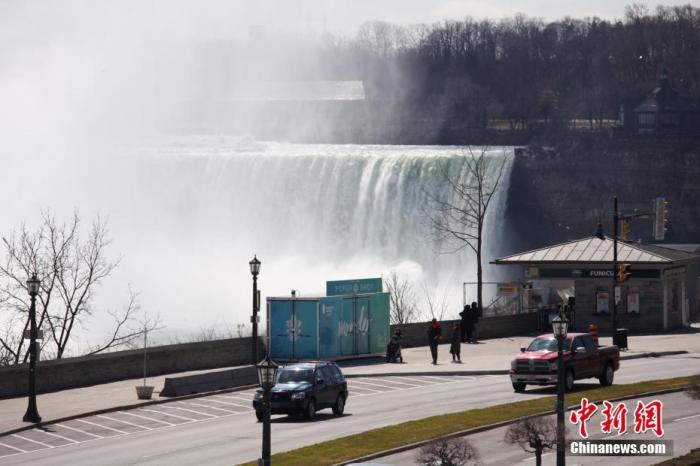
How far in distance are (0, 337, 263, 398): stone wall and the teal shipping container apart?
1.09 m

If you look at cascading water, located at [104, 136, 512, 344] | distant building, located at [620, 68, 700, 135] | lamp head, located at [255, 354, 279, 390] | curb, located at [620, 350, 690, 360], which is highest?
distant building, located at [620, 68, 700, 135]

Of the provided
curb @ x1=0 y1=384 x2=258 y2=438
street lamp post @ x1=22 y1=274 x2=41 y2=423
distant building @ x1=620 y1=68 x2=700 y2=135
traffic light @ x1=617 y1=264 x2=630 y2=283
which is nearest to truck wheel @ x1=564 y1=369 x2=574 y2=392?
curb @ x1=0 y1=384 x2=258 y2=438

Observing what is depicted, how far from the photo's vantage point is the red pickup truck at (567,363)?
152ft

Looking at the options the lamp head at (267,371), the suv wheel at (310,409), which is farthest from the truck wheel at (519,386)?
the lamp head at (267,371)

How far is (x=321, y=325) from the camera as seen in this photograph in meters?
58.3

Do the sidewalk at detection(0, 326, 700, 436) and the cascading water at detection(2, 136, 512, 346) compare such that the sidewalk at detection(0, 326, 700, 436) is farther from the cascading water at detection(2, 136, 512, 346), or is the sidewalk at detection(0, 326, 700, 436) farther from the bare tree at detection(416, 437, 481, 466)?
the cascading water at detection(2, 136, 512, 346)

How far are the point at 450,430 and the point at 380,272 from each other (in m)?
85.6

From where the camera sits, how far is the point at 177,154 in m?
153

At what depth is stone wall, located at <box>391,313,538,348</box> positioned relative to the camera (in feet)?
218

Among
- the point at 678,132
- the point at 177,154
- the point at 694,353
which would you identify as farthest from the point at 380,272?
the point at 694,353

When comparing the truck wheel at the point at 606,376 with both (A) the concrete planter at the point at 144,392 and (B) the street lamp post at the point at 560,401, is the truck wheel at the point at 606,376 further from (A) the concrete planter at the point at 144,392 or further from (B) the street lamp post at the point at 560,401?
(A) the concrete planter at the point at 144,392

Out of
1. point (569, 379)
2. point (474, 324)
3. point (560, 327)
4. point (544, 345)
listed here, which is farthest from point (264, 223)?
point (560, 327)

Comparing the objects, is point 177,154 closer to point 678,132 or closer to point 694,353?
point 678,132

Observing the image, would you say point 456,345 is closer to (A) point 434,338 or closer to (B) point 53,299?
(A) point 434,338
